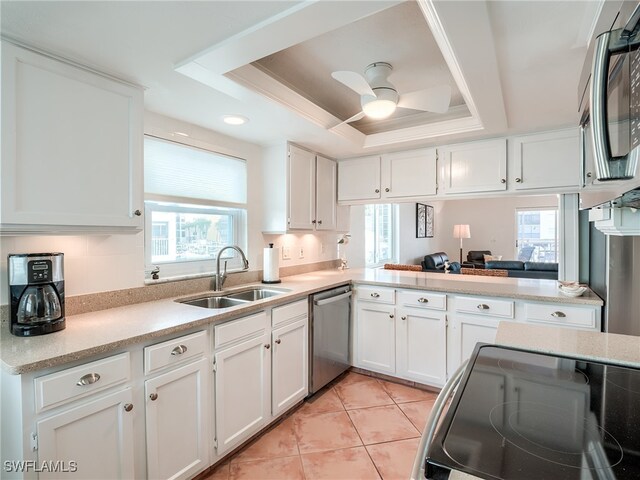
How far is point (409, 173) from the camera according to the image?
308 centimetres

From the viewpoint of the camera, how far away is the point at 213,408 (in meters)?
1.80

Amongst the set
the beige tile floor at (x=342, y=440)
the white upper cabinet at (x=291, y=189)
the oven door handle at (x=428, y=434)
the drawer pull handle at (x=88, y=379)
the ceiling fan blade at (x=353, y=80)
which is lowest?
the beige tile floor at (x=342, y=440)


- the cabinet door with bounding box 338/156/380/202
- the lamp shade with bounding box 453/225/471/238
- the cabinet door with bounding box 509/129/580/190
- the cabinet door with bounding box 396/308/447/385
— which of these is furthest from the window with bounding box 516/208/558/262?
the cabinet door with bounding box 396/308/447/385

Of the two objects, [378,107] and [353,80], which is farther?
[378,107]

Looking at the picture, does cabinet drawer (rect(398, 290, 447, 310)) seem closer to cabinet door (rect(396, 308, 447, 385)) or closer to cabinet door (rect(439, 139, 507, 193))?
cabinet door (rect(396, 308, 447, 385))

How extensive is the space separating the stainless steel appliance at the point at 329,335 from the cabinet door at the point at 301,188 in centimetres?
70

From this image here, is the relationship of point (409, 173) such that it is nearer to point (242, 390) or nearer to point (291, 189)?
point (291, 189)

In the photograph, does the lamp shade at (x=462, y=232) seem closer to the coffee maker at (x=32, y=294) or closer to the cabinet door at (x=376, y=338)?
the cabinet door at (x=376, y=338)

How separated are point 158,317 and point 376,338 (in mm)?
1897

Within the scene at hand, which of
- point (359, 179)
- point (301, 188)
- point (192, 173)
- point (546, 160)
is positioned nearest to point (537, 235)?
point (546, 160)

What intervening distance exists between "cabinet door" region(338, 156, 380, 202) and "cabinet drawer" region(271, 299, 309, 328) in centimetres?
135

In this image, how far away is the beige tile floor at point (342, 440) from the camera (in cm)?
187

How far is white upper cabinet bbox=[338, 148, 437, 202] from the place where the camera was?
3.00 metres

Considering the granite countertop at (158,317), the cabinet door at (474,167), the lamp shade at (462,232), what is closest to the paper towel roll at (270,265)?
the granite countertop at (158,317)
